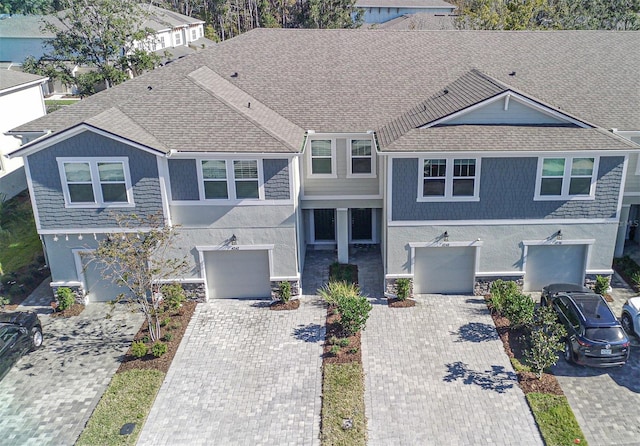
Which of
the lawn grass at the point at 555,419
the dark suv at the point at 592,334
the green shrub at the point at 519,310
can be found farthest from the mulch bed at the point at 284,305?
the dark suv at the point at 592,334

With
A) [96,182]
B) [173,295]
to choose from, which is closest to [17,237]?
[96,182]

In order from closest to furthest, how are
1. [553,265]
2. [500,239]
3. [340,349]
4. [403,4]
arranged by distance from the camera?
1. [340,349]
2. [500,239]
3. [553,265]
4. [403,4]

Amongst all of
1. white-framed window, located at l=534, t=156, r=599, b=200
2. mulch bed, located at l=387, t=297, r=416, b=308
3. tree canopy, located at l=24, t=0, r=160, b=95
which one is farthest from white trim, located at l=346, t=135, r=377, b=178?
tree canopy, located at l=24, t=0, r=160, b=95

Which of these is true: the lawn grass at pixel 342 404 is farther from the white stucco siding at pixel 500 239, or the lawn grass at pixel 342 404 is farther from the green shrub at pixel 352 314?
the white stucco siding at pixel 500 239

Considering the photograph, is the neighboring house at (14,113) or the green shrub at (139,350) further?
the neighboring house at (14,113)

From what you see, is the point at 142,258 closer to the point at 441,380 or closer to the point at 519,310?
the point at 441,380

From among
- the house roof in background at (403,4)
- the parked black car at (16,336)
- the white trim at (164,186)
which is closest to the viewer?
the parked black car at (16,336)
